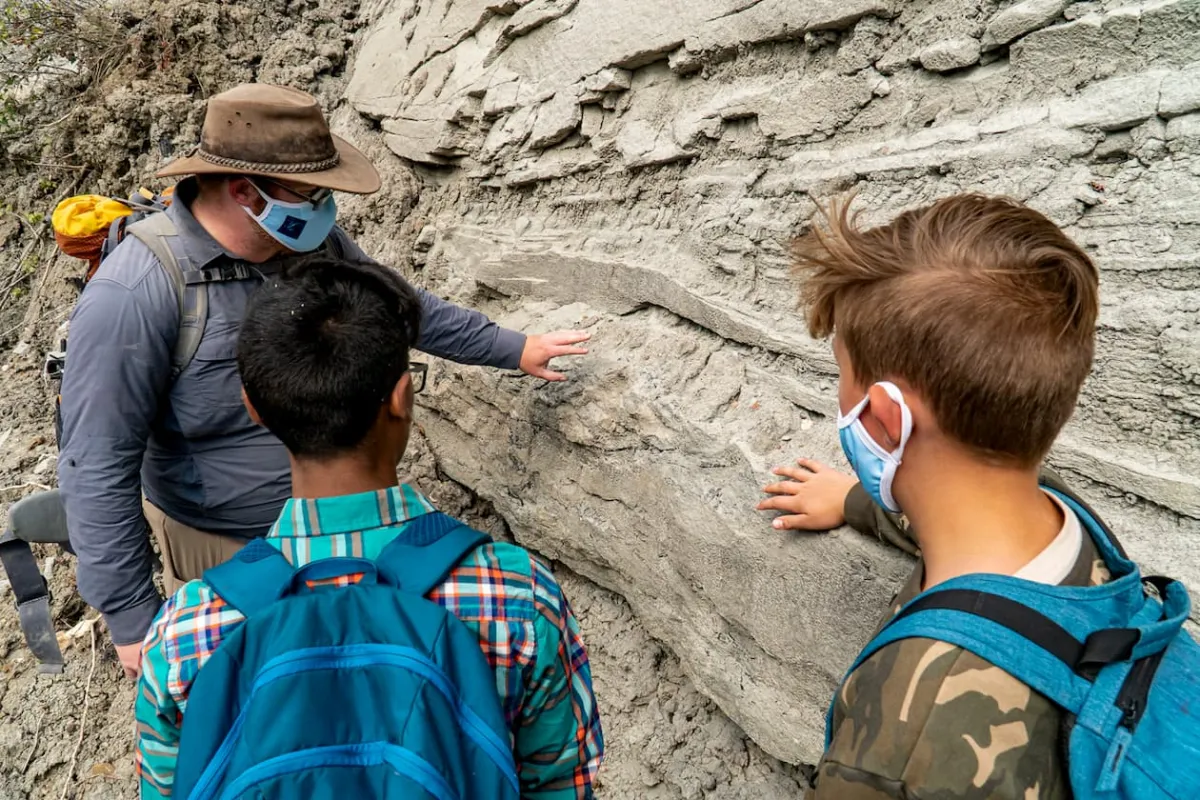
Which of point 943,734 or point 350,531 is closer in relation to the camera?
point 943,734

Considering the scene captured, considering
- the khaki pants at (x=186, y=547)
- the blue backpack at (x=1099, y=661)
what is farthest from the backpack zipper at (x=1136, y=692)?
the khaki pants at (x=186, y=547)

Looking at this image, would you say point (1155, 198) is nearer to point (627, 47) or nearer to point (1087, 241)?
point (1087, 241)

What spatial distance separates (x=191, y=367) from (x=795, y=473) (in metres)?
1.72

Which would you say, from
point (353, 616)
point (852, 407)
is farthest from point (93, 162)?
point (852, 407)

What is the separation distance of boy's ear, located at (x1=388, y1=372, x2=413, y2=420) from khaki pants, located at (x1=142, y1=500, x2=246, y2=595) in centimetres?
125

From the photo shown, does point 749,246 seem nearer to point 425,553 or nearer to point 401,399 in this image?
point 401,399

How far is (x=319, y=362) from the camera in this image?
1521 millimetres

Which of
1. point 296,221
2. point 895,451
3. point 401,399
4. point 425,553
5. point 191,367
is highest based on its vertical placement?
point 895,451

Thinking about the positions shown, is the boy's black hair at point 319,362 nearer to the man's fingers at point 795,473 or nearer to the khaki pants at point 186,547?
the man's fingers at point 795,473

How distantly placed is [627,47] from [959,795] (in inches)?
99.1

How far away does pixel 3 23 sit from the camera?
6.16 metres

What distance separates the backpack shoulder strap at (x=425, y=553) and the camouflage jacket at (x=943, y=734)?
0.73 metres

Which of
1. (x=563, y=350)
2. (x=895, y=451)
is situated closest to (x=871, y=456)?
(x=895, y=451)

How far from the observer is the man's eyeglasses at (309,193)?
2.27m
